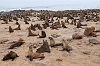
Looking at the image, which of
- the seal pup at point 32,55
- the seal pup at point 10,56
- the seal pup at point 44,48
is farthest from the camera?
the seal pup at point 44,48

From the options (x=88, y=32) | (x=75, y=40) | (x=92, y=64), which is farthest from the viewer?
(x=88, y=32)

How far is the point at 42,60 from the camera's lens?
762 centimetres

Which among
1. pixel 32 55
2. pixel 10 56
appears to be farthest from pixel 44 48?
pixel 10 56

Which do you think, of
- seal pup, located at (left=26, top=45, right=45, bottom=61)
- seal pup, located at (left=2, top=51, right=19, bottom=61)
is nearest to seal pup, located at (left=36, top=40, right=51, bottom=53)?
seal pup, located at (left=26, top=45, right=45, bottom=61)

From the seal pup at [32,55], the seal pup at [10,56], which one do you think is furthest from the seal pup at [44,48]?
the seal pup at [10,56]

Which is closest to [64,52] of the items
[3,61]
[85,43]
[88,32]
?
[85,43]

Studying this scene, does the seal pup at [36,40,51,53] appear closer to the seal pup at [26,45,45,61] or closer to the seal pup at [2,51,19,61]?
the seal pup at [26,45,45,61]

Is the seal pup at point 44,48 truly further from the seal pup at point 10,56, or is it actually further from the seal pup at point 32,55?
the seal pup at point 10,56

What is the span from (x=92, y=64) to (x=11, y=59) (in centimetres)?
303

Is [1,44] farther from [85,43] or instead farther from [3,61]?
[85,43]

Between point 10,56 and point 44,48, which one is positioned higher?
point 44,48

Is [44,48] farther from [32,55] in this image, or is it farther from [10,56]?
[10,56]

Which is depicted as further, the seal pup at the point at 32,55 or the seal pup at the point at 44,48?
the seal pup at the point at 44,48

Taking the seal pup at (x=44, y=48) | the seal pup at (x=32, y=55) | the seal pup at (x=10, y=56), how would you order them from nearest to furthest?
the seal pup at (x=32, y=55)
the seal pup at (x=10, y=56)
the seal pup at (x=44, y=48)
